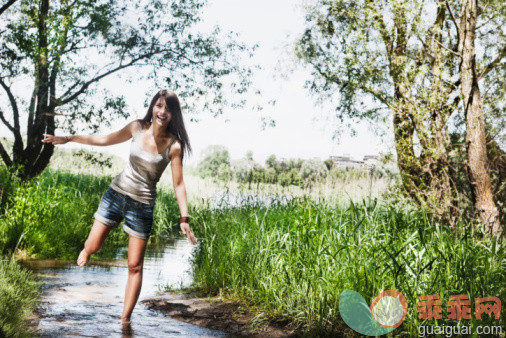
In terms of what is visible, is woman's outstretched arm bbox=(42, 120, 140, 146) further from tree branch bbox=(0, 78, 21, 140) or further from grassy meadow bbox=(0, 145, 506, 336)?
tree branch bbox=(0, 78, 21, 140)

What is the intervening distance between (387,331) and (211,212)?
15.4 ft

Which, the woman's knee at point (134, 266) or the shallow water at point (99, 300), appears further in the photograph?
the woman's knee at point (134, 266)

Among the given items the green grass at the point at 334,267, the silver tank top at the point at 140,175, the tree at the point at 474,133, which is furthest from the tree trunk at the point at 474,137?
the silver tank top at the point at 140,175

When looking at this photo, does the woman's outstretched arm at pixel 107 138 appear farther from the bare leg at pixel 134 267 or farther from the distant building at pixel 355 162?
the distant building at pixel 355 162

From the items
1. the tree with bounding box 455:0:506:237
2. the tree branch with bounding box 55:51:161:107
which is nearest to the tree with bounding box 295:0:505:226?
the tree with bounding box 455:0:506:237

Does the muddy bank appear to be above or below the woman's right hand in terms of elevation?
below

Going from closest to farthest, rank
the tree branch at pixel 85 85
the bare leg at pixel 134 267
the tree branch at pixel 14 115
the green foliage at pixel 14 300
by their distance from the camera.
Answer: the green foliage at pixel 14 300 < the bare leg at pixel 134 267 < the tree branch at pixel 14 115 < the tree branch at pixel 85 85

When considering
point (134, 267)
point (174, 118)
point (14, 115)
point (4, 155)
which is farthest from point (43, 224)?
point (174, 118)

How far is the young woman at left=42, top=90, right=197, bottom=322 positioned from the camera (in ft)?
15.1

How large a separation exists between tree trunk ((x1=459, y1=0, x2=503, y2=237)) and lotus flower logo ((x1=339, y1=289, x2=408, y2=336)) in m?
4.97

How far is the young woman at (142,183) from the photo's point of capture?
4605 millimetres

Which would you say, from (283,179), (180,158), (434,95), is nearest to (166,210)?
(283,179)

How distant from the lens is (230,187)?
8.85 meters

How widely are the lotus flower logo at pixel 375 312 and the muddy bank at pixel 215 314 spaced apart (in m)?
0.53
